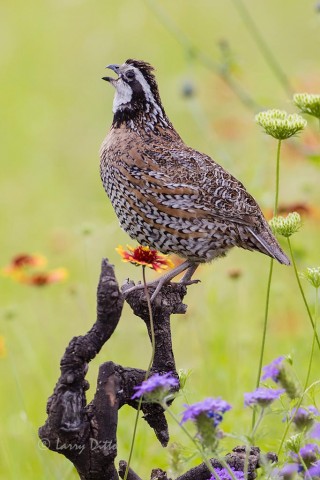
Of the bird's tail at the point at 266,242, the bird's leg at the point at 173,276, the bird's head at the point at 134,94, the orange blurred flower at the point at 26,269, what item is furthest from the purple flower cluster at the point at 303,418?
the orange blurred flower at the point at 26,269

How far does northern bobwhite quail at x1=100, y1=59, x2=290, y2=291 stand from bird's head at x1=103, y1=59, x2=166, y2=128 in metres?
0.05

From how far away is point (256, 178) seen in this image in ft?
20.6

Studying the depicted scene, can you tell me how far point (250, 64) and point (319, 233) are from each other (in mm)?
4920

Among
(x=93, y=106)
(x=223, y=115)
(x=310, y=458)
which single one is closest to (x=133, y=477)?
(x=310, y=458)

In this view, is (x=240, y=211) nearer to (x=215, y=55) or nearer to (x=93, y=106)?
(x=93, y=106)

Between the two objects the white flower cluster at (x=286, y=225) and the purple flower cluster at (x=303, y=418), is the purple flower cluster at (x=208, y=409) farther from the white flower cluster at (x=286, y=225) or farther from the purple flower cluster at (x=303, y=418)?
the white flower cluster at (x=286, y=225)

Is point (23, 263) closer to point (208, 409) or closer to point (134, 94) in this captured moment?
point (134, 94)

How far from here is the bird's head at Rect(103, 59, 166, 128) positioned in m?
4.80

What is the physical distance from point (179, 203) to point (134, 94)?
0.56 metres

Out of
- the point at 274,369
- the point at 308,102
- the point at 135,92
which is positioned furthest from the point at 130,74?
the point at 274,369

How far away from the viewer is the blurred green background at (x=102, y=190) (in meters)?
6.21

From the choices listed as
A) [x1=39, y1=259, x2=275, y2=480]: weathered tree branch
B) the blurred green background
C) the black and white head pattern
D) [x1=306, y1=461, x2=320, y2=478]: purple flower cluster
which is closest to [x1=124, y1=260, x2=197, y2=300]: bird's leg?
[x1=39, y1=259, x2=275, y2=480]: weathered tree branch

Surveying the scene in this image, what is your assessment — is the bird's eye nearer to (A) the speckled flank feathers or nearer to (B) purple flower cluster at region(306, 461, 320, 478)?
(A) the speckled flank feathers

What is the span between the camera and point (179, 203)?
14.9 feet
